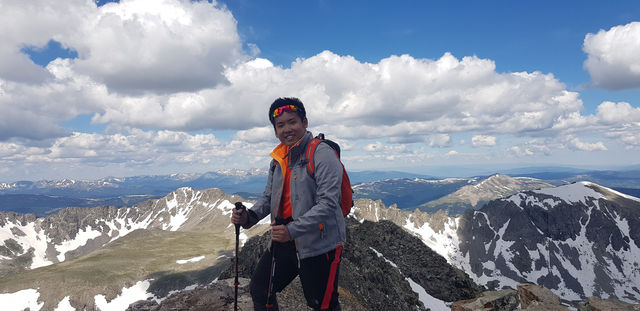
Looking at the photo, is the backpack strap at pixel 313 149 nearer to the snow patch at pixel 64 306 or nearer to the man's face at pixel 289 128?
the man's face at pixel 289 128

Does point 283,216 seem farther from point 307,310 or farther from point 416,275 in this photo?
point 416,275

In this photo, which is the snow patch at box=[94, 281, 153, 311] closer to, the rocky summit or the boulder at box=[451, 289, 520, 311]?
the rocky summit

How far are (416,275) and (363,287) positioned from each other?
36.6 feet

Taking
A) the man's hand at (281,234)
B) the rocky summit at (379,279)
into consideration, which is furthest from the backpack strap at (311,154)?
the rocky summit at (379,279)

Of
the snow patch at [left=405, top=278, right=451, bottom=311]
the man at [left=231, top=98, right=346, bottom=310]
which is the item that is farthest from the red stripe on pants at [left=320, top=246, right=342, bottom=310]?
the snow patch at [left=405, top=278, right=451, bottom=311]

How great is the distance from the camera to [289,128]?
5918 mm

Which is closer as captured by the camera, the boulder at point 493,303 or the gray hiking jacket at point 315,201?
the gray hiking jacket at point 315,201

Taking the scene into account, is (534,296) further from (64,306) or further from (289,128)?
(64,306)

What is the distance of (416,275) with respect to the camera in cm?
2631

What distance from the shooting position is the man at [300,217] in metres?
5.21

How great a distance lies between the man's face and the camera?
593cm

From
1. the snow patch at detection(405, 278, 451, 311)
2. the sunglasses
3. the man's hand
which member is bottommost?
the snow patch at detection(405, 278, 451, 311)

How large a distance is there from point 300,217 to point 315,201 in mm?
535

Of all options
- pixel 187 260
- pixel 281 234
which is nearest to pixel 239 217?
pixel 281 234
